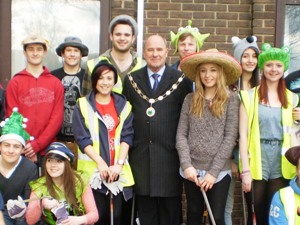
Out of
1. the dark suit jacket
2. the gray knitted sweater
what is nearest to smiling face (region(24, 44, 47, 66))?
the dark suit jacket

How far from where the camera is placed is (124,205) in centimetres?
478

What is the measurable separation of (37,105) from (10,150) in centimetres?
58

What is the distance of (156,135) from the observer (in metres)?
4.40

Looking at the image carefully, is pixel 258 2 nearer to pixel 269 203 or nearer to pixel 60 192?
pixel 269 203

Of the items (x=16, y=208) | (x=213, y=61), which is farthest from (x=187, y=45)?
(x=16, y=208)

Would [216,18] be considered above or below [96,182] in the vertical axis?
above

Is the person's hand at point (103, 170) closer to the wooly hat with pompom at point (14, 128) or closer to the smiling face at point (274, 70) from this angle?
the wooly hat with pompom at point (14, 128)

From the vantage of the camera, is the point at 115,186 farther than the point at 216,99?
Yes

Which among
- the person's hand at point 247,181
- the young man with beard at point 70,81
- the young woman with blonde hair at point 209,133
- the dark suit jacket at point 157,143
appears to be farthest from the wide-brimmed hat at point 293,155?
the young man with beard at point 70,81

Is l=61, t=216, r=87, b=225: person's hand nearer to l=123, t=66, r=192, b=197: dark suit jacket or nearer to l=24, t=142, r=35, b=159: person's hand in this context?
l=123, t=66, r=192, b=197: dark suit jacket

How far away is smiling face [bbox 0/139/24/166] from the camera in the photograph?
13.9 ft

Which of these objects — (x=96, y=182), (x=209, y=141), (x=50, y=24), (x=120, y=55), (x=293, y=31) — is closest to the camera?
(x=209, y=141)

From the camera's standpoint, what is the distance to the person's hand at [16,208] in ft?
13.1

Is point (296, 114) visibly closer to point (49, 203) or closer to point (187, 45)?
point (187, 45)
